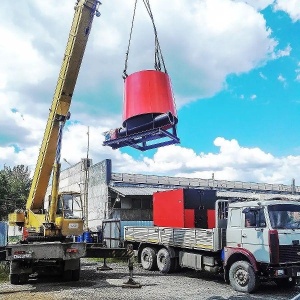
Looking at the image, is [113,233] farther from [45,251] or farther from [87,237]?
[45,251]

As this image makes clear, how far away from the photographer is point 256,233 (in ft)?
33.4

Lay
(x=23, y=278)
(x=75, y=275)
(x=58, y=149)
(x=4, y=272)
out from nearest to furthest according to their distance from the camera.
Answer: (x=23, y=278), (x=75, y=275), (x=58, y=149), (x=4, y=272)

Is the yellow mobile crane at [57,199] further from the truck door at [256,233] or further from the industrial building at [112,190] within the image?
the industrial building at [112,190]

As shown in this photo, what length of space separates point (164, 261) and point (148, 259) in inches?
44.1

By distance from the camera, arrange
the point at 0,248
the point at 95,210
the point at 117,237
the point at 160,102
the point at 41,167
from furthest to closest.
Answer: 1. the point at 95,210
2. the point at 117,237
3. the point at 41,167
4. the point at 0,248
5. the point at 160,102

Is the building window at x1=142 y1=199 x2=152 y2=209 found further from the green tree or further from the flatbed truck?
the green tree

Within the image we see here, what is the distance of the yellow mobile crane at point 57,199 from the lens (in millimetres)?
11492

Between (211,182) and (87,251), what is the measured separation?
26330 mm

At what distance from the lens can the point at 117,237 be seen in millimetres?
21016

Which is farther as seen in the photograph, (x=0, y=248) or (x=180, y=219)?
(x=180, y=219)

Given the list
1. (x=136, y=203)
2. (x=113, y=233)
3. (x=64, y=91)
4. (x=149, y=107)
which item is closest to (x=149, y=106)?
(x=149, y=107)

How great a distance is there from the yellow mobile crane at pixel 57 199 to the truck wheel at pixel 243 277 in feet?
14.5

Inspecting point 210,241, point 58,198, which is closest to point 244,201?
point 210,241

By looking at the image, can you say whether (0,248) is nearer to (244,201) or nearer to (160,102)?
(160,102)
